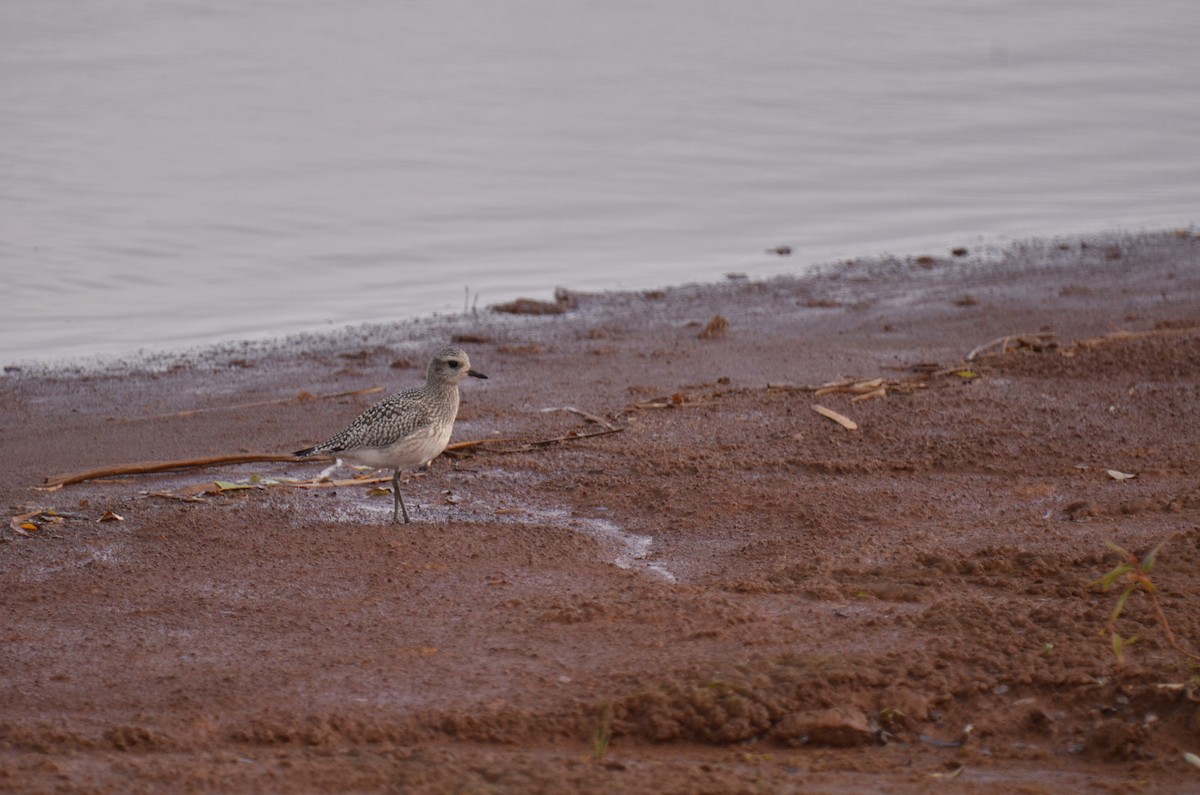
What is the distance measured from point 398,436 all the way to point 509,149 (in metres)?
12.5

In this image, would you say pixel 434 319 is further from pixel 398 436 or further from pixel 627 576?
pixel 627 576

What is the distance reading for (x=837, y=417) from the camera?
9.05 meters

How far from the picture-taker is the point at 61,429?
32.4 ft

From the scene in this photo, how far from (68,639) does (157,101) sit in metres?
17.6

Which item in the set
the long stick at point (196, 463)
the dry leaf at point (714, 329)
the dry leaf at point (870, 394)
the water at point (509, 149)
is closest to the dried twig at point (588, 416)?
the long stick at point (196, 463)

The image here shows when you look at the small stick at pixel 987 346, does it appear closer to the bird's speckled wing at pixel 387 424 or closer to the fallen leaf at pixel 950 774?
the bird's speckled wing at pixel 387 424

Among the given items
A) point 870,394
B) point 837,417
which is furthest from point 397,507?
point 870,394

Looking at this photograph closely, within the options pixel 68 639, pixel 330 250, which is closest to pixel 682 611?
pixel 68 639

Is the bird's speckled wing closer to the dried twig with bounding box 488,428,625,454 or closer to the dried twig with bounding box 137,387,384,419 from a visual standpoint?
the dried twig with bounding box 488,428,625,454

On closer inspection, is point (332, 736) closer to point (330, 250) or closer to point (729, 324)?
point (729, 324)

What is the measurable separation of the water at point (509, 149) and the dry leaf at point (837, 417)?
4998 mm

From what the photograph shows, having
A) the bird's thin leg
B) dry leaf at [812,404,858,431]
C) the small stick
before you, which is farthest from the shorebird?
the small stick

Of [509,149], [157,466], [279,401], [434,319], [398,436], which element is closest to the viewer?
[398,436]

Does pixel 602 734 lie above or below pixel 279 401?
below
